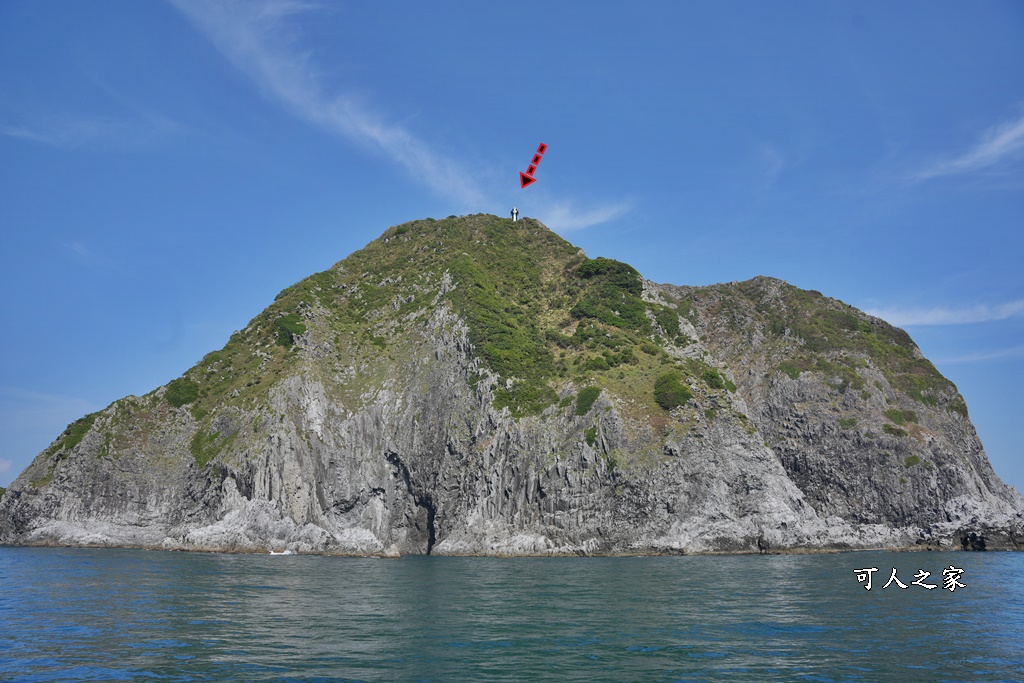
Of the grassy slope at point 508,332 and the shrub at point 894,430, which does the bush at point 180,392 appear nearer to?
the grassy slope at point 508,332

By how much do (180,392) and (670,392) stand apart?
247ft

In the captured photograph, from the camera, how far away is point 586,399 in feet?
323

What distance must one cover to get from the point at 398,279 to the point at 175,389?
45801 mm

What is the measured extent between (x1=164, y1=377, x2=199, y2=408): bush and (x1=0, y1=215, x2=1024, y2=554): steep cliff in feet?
3.60

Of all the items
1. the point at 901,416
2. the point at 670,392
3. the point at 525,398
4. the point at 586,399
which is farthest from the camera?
the point at 901,416

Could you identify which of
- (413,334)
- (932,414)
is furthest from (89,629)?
(932,414)

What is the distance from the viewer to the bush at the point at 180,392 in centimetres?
10588

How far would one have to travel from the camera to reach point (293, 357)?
11012cm

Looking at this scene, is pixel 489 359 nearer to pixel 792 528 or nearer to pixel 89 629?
pixel 792 528

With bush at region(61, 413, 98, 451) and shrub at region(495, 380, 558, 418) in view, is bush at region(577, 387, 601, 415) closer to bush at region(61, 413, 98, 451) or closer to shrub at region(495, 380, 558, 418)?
shrub at region(495, 380, 558, 418)

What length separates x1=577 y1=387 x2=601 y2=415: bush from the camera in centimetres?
9712

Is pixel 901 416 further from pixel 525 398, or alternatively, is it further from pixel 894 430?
pixel 525 398

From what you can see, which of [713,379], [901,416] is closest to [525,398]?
[713,379]

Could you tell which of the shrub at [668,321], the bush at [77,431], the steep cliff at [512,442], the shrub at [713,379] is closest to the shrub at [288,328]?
the steep cliff at [512,442]
